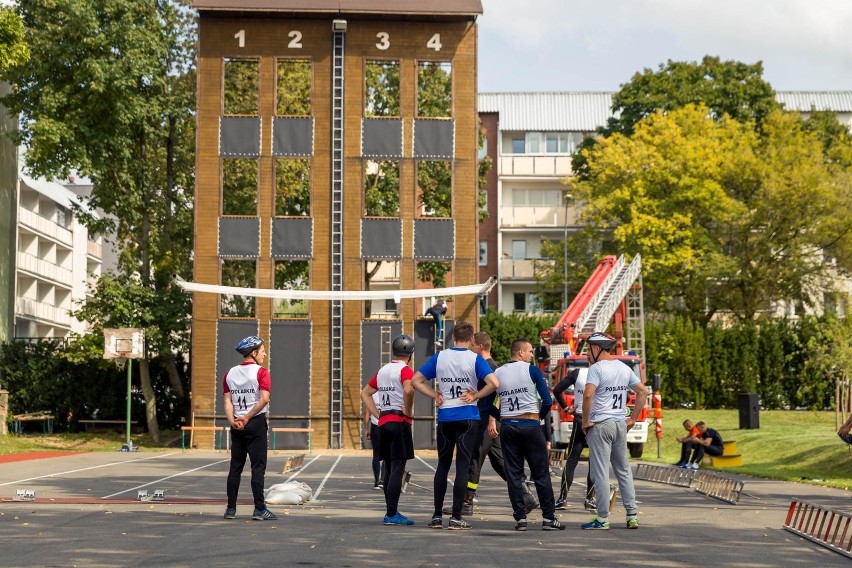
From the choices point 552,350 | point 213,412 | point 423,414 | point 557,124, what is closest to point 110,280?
point 213,412

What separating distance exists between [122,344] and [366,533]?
2930 centimetres

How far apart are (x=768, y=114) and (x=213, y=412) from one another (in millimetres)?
32692

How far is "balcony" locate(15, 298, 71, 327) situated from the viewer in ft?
248

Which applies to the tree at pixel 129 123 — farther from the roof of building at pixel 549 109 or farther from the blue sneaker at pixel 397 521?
the roof of building at pixel 549 109

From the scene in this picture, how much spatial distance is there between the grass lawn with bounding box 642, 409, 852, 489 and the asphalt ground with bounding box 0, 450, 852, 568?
4.75 m

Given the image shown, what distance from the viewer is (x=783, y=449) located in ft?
113

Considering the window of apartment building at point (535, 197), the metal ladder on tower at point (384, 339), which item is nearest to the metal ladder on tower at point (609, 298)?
the metal ladder on tower at point (384, 339)

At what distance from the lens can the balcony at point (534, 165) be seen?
3302 inches

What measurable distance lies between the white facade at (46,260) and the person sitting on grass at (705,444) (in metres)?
47.5

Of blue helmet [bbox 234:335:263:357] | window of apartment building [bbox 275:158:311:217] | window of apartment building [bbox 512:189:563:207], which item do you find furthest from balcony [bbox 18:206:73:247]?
blue helmet [bbox 234:335:263:357]

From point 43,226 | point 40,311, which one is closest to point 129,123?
point 40,311

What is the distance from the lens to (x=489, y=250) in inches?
3273

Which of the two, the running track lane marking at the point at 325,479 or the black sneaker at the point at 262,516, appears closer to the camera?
the black sneaker at the point at 262,516

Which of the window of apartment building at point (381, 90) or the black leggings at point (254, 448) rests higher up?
the window of apartment building at point (381, 90)
